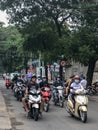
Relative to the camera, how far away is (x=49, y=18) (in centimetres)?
4019

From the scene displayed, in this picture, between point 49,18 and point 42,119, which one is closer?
point 42,119

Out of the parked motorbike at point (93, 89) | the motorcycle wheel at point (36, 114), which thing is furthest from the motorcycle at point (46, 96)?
the parked motorbike at point (93, 89)

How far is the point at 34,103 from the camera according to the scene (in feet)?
54.3

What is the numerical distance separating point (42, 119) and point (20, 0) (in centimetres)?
2364

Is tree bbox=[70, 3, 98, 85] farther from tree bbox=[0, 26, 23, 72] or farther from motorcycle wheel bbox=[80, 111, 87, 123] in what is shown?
tree bbox=[0, 26, 23, 72]

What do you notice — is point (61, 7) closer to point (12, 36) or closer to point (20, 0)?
point (20, 0)

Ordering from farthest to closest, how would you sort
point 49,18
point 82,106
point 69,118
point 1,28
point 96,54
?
1. point 1,28
2. point 49,18
3. point 96,54
4. point 69,118
5. point 82,106

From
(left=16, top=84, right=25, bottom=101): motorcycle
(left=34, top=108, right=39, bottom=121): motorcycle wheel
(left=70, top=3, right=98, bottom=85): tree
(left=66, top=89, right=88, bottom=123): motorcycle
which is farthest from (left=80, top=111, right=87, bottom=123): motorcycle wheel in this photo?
(left=70, top=3, right=98, bottom=85): tree

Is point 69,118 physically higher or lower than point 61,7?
lower

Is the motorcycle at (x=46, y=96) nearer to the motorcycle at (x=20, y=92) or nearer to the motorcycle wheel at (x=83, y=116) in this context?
the motorcycle wheel at (x=83, y=116)

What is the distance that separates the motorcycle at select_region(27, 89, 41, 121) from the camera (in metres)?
16.5

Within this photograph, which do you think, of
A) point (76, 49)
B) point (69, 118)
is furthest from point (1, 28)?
point (69, 118)

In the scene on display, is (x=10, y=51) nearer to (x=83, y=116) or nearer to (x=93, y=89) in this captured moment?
(x=93, y=89)

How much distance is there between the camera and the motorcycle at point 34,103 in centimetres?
1647
